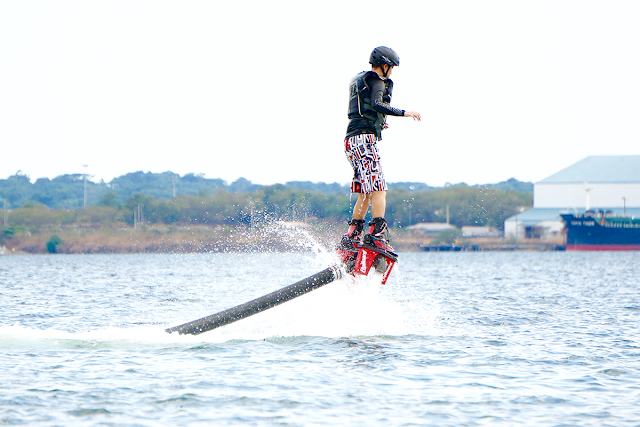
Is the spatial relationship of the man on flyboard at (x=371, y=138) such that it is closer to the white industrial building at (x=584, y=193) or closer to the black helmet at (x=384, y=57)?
the black helmet at (x=384, y=57)

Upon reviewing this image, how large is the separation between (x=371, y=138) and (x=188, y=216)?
3275 inches

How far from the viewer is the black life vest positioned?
371 inches

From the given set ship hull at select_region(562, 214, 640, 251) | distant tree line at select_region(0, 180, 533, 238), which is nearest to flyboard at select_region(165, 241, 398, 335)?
distant tree line at select_region(0, 180, 533, 238)

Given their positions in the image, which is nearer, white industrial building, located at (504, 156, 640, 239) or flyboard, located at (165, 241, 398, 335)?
flyboard, located at (165, 241, 398, 335)

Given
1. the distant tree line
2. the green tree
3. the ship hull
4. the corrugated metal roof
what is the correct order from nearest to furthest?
1. the distant tree line
2. the ship hull
3. the corrugated metal roof
4. the green tree

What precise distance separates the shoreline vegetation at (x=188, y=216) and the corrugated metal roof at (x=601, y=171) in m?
11.2

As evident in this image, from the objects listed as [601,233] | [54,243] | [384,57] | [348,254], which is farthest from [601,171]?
[384,57]

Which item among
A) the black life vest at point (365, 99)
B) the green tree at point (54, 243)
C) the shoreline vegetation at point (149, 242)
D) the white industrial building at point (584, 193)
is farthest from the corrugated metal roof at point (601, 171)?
the black life vest at point (365, 99)

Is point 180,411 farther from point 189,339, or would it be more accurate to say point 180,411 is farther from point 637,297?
point 637,297

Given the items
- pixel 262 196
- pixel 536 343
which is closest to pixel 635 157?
pixel 262 196

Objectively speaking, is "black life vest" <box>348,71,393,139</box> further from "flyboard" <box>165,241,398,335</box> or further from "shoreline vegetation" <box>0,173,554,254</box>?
"shoreline vegetation" <box>0,173,554,254</box>

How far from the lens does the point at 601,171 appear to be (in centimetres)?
12194

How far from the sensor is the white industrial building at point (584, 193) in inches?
4636

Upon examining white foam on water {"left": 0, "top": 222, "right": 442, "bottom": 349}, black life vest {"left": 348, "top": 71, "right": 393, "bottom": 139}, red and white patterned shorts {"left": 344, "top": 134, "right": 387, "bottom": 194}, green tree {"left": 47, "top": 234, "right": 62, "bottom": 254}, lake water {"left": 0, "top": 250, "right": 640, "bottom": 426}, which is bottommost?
green tree {"left": 47, "top": 234, "right": 62, "bottom": 254}
